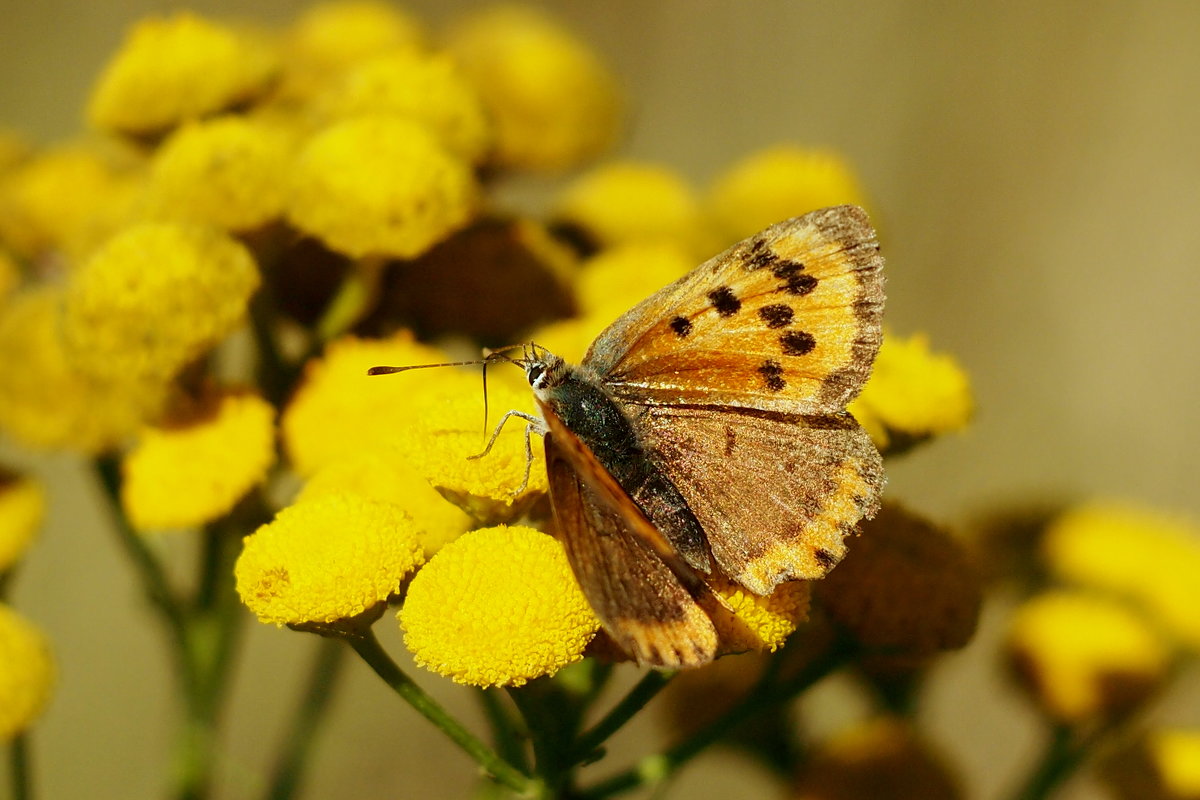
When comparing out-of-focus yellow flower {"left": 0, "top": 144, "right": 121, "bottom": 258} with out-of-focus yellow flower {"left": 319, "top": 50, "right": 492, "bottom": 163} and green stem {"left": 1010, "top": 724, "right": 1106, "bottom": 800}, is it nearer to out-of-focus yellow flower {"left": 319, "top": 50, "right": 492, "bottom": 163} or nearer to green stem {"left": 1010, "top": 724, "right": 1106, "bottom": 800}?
out-of-focus yellow flower {"left": 319, "top": 50, "right": 492, "bottom": 163}

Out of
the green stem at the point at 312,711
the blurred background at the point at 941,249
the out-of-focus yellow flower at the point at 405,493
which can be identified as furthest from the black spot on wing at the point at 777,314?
the blurred background at the point at 941,249

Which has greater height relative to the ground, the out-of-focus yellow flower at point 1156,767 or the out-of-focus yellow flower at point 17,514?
the out-of-focus yellow flower at point 17,514

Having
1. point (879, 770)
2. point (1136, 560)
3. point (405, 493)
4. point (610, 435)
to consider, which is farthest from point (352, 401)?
point (1136, 560)

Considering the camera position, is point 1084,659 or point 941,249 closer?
point 1084,659

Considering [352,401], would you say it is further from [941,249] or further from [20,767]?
[941,249]

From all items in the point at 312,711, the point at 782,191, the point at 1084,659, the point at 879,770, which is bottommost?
the point at 312,711

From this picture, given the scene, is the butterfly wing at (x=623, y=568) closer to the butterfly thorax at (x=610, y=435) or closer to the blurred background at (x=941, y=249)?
the butterfly thorax at (x=610, y=435)
